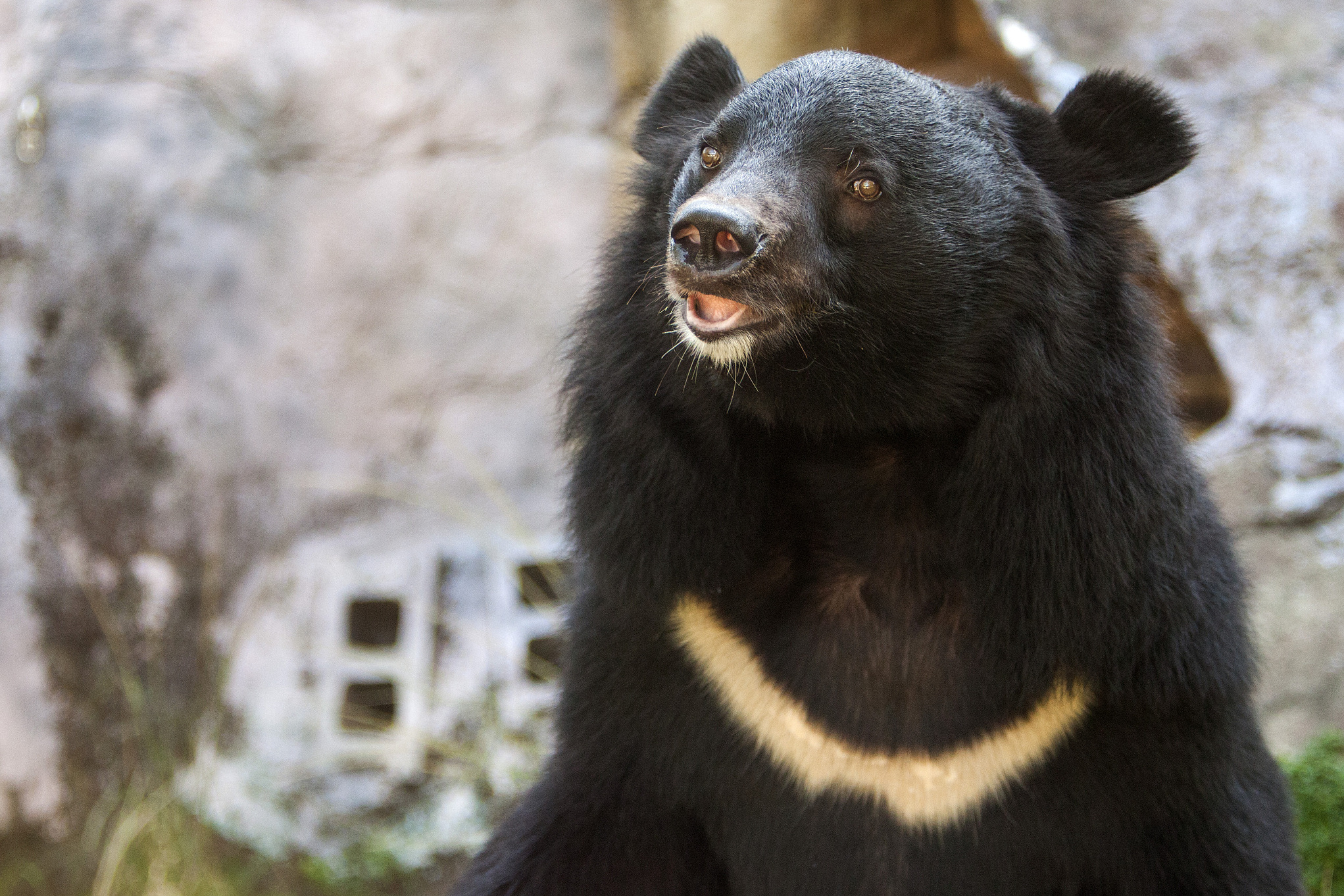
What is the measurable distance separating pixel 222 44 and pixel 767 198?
3497 millimetres

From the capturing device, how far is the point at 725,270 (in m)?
1.85

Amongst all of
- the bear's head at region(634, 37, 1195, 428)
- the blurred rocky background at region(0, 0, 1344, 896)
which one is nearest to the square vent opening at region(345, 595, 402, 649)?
the blurred rocky background at region(0, 0, 1344, 896)

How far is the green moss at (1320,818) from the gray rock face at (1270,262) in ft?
0.92

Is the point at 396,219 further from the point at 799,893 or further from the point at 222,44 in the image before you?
the point at 799,893

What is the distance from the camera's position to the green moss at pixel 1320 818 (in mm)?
3350

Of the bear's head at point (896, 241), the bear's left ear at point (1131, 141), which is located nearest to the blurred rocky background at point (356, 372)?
the bear's left ear at point (1131, 141)

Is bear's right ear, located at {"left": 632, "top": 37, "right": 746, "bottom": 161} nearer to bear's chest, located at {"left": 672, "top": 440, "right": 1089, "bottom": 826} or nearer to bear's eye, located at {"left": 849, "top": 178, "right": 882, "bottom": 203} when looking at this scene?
bear's eye, located at {"left": 849, "top": 178, "right": 882, "bottom": 203}

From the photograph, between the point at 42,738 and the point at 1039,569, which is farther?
the point at 42,738

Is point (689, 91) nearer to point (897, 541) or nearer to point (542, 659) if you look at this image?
point (897, 541)

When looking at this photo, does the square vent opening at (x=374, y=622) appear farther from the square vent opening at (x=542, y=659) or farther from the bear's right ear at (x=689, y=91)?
the bear's right ear at (x=689, y=91)

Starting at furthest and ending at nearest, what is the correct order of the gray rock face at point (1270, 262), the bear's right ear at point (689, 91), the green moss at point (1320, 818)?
the gray rock face at point (1270, 262)
the green moss at point (1320, 818)
the bear's right ear at point (689, 91)

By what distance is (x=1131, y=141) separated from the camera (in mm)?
2193

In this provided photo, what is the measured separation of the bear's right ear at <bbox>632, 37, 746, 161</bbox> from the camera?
242cm

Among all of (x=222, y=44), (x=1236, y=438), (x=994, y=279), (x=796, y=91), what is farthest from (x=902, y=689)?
(x=222, y=44)
